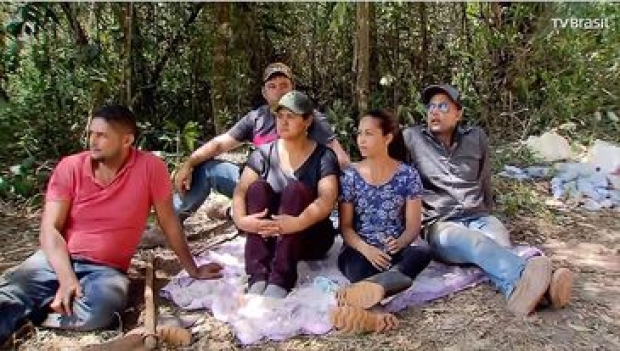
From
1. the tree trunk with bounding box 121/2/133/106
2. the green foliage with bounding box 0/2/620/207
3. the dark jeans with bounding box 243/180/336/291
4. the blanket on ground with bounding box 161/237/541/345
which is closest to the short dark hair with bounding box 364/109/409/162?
the dark jeans with bounding box 243/180/336/291

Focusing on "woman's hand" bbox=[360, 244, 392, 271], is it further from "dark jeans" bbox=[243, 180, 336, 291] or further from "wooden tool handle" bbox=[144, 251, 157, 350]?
"wooden tool handle" bbox=[144, 251, 157, 350]

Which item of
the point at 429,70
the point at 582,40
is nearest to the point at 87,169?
the point at 429,70

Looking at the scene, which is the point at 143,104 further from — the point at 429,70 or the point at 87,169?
the point at 87,169

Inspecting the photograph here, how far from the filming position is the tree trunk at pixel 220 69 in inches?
232

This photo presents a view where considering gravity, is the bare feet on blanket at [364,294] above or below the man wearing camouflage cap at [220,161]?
below

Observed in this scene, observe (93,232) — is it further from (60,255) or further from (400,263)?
(400,263)

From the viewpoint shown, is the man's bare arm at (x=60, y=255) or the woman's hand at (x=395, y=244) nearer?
the man's bare arm at (x=60, y=255)

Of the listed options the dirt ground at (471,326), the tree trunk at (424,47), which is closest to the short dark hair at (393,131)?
the dirt ground at (471,326)

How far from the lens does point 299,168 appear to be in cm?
348

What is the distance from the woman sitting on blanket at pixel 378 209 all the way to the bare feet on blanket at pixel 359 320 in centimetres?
27

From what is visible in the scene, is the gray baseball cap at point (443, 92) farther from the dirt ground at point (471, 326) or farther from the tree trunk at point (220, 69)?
the tree trunk at point (220, 69)

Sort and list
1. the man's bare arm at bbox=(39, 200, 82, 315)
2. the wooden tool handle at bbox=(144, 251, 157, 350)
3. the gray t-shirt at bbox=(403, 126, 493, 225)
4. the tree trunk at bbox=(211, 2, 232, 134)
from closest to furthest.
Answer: the wooden tool handle at bbox=(144, 251, 157, 350) < the man's bare arm at bbox=(39, 200, 82, 315) < the gray t-shirt at bbox=(403, 126, 493, 225) < the tree trunk at bbox=(211, 2, 232, 134)

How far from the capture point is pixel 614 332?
3.10m

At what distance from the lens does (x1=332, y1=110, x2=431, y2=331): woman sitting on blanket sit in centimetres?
335
